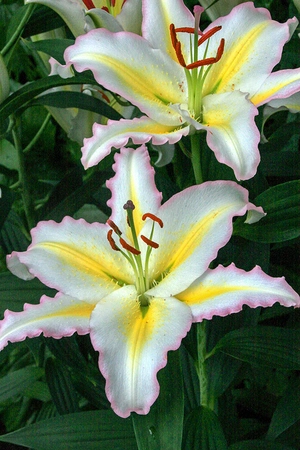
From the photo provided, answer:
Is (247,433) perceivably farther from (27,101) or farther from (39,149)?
(39,149)

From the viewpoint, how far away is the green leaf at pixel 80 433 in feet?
1.95

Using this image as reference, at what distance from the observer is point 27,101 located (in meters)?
0.65

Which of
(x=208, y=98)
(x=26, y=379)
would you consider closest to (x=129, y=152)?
(x=208, y=98)

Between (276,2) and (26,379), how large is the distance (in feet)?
2.09

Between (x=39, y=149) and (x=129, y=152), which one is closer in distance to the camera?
(x=129, y=152)

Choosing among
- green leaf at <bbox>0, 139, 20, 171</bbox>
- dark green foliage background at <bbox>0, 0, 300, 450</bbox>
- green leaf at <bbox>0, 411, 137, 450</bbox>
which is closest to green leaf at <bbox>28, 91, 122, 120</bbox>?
dark green foliage background at <bbox>0, 0, 300, 450</bbox>

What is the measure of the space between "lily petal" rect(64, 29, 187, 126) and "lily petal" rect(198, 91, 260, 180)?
35 millimetres

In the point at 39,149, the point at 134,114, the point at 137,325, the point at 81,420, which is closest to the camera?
the point at 137,325

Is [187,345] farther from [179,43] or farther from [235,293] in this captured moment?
[179,43]

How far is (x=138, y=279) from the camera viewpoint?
491 millimetres

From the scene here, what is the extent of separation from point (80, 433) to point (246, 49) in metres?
0.40

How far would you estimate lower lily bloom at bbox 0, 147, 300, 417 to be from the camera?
0.43m

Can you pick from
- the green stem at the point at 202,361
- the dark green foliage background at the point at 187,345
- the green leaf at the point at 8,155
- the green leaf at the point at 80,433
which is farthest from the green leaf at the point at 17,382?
the green leaf at the point at 8,155

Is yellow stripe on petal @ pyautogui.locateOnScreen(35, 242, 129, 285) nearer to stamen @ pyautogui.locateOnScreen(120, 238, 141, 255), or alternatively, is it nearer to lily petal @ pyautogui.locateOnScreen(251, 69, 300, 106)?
stamen @ pyautogui.locateOnScreen(120, 238, 141, 255)
